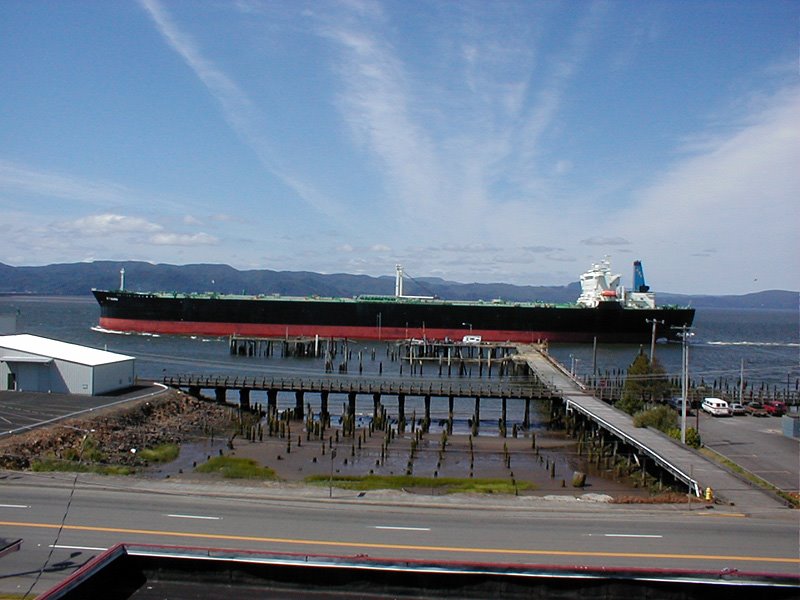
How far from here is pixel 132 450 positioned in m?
22.6

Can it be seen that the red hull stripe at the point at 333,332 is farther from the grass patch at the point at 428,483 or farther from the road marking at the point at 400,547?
the road marking at the point at 400,547

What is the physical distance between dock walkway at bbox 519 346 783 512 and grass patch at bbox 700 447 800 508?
285 mm

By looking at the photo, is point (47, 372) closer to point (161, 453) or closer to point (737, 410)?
point (161, 453)

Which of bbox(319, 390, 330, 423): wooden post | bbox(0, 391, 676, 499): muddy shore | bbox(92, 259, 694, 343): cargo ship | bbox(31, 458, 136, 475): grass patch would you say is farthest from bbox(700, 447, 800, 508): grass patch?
bbox(92, 259, 694, 343): cargo ship

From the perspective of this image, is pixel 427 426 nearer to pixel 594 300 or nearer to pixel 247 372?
pixel 247 372

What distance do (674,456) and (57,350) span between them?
24.9 meters

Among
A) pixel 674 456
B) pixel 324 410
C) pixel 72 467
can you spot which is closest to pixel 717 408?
pixel 674 456

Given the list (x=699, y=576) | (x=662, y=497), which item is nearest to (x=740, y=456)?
(x=662, y=497)

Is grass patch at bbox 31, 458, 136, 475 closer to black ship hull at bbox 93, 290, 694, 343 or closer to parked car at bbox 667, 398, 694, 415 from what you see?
parked car at bbox 667, 398, 694, 415

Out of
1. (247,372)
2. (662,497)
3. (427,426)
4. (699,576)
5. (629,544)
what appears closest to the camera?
(699,576)

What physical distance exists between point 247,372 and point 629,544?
37743 mm

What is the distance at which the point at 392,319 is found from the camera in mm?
69625

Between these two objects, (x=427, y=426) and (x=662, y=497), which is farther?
(x=427, y=426)

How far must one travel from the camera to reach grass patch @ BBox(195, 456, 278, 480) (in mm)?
20422
